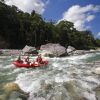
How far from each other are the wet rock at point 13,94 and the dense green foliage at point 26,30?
152 feet

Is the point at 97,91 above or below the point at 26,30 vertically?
below

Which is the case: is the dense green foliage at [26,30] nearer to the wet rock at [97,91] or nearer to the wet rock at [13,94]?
the wet rock at [13,94]

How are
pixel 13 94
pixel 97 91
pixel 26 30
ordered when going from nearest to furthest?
pixel 13 94 < pixel 97 91 < pixel 26 30

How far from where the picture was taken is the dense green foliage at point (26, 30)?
67938 millimetres

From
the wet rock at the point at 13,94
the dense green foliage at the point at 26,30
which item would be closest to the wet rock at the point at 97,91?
the wet rock at the point at 13,94

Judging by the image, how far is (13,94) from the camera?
49.5 ft

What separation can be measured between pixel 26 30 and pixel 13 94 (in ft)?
185

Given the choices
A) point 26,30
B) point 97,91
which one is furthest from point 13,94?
point 26,30

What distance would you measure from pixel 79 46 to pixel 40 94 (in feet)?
226

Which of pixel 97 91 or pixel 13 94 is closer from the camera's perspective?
pixel 13 94

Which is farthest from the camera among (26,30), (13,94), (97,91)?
(26,30)

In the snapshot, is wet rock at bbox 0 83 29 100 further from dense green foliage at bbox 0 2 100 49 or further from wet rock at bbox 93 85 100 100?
dense green foliage at bbox 0 2 100 49

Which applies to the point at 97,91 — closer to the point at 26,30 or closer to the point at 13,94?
the point at 13,94

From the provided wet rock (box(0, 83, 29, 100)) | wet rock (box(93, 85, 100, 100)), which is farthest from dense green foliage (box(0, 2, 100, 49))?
wet rock (box(93, 85, 100, 100))
